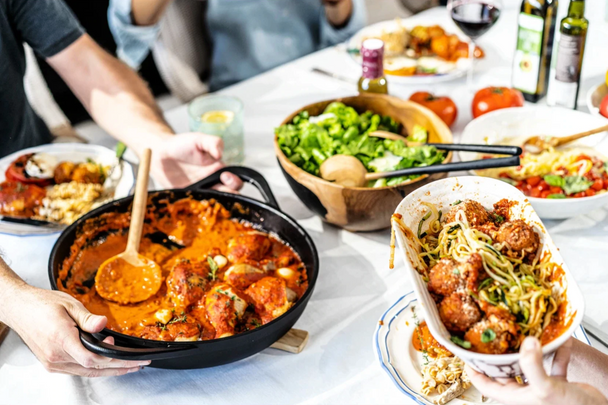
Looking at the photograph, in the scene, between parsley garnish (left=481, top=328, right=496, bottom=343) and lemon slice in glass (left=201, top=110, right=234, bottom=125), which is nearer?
parsley garnish (left=481, top=328, right=496, bottom=343)

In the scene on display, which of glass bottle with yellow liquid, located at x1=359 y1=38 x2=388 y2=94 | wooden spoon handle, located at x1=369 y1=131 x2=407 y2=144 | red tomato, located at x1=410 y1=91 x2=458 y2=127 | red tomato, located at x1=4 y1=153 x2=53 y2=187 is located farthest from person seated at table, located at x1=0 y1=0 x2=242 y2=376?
red tomato, located at x1=410 y1=91 x2=458 y2=127

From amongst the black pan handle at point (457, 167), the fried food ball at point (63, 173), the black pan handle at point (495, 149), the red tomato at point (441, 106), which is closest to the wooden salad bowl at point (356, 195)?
the black pan handle at point (457, 167)

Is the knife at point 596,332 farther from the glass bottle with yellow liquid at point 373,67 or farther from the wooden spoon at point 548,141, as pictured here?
the glass bottle with yellow liquid at point 373,67

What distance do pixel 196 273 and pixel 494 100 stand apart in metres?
1.33

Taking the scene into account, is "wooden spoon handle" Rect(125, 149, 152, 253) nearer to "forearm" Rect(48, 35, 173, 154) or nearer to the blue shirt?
"forearm" Rect(48, 35, 173, 154)

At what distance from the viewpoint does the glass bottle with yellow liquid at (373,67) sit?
6.66 feet

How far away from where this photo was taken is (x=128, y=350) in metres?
1.15

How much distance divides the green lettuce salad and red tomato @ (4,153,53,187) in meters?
0.81

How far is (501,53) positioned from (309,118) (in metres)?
1.34

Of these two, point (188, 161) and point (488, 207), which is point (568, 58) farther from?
point (188, 161)

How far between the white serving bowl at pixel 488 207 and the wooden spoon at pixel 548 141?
906 millimetres

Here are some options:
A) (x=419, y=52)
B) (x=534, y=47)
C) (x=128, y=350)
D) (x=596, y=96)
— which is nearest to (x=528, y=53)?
(x=534, y=47)

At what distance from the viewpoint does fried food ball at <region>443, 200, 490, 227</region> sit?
44.1 inches

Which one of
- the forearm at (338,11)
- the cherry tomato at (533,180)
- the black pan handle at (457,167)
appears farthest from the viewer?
Answer: the forearm at (338,11)
